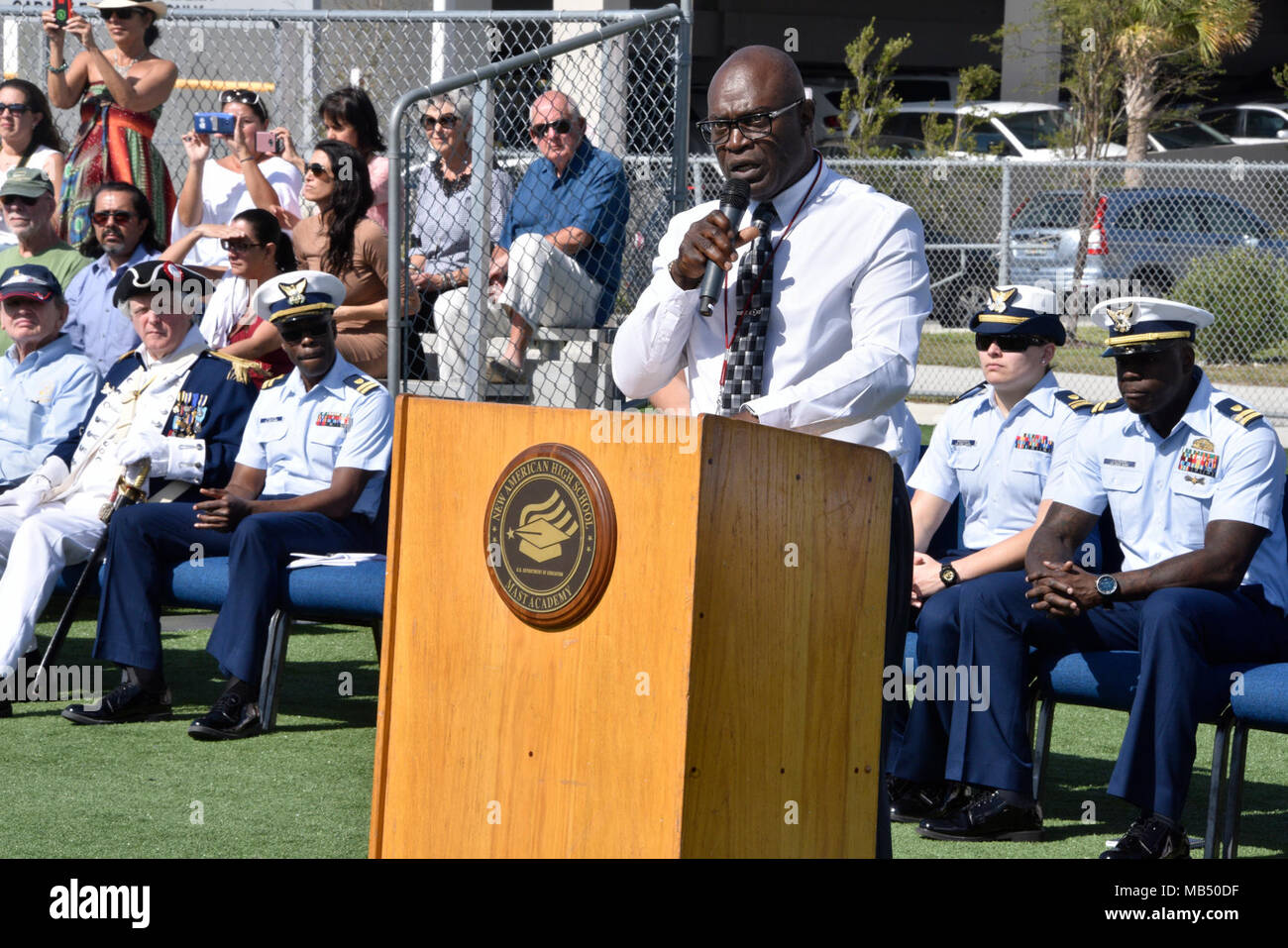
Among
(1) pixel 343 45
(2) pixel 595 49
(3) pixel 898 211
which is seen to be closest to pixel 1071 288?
(1) pixel 343 45

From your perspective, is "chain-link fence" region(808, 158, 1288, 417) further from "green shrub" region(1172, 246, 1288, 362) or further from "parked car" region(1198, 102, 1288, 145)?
"parked car" region(1198, 102, 1288, 145)

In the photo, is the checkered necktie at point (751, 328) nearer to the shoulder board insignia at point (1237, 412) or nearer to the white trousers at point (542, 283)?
the shoulder board insignia at point (1237, 412)

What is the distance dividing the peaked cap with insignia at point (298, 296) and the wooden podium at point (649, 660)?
365cm

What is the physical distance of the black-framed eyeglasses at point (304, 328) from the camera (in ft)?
21.3

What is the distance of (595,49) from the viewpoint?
7824mm

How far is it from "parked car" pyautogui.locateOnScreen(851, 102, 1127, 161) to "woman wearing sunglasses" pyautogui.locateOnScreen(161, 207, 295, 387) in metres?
14.6

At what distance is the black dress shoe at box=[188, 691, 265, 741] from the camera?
5.84 m

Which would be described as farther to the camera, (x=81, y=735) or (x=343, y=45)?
(x=343, y=45)

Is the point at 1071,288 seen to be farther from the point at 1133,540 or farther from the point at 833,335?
the point at 833,335

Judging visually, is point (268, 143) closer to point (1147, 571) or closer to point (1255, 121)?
point (1147, 571)

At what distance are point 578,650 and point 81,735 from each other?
3822 millimetres

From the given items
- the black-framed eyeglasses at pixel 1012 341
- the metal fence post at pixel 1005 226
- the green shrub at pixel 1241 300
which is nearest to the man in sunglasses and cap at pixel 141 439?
the black-framed eyeglasses at pixel 1012 341

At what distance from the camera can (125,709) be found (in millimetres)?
6070

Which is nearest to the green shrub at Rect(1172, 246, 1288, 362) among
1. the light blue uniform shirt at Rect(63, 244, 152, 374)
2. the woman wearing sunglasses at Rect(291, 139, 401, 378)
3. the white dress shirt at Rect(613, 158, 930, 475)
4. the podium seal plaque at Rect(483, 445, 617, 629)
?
the woman wearing sunglasses at Rect(291, 139, 401, 378)
